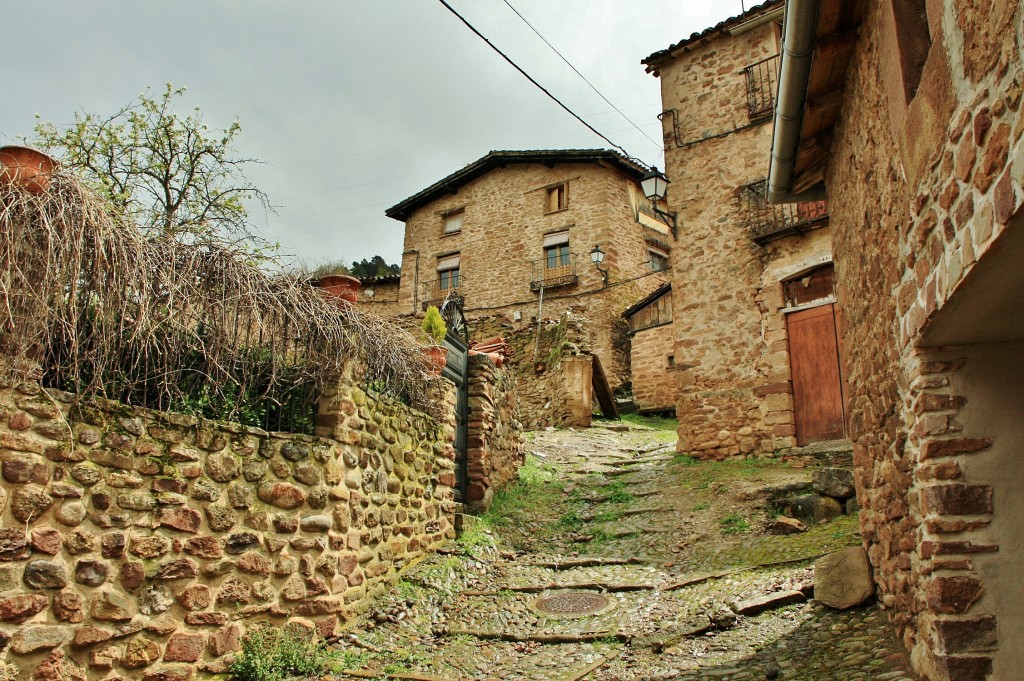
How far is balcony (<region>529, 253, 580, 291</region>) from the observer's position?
70.2ft

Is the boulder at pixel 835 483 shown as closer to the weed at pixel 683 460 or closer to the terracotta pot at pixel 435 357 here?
the weed at pixel 683 460

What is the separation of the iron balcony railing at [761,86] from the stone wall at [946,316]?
7.39 meters

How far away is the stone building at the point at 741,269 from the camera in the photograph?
31.1ft

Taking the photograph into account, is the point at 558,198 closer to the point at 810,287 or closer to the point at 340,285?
the point at 810,287

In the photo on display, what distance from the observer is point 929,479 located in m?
3.00

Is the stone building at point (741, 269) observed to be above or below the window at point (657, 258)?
below

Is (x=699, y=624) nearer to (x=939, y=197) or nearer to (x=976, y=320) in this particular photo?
(x=976, y=320)

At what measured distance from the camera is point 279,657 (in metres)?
4.16

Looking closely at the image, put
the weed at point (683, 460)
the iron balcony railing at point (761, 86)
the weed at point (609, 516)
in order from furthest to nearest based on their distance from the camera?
the iron balcony railing at point (761, 86), the weed at point (683, 460), the weed at point (609, 516)

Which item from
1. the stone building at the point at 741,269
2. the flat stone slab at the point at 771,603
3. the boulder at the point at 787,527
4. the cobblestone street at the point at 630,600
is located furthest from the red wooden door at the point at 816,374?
the flat stone slab at the point at 771,603

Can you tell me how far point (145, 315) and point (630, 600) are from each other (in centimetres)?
415

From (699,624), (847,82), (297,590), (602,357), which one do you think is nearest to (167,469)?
(297,590)

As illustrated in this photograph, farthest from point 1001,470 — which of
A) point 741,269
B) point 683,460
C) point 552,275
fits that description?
point 552,275

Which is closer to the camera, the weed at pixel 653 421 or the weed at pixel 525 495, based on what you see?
the weed at pixel 525 495
